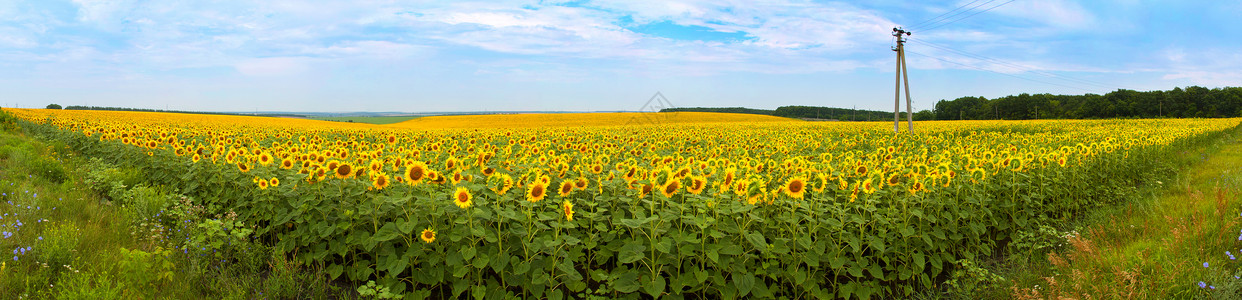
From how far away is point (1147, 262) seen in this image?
14.4ft

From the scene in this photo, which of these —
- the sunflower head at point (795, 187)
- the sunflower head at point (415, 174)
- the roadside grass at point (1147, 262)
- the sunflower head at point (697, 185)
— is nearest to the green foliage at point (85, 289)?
the sunflower head at point (415, 174)

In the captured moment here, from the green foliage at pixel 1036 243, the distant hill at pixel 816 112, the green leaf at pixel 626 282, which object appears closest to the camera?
the green leaf at pixel 626 282

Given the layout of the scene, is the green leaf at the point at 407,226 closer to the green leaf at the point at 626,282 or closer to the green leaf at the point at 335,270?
the green leaf at the point at 335,270

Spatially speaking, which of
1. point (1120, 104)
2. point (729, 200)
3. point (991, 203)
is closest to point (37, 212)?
point (729, 200)

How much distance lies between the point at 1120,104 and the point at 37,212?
362 ft

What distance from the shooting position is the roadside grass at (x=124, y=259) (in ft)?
13.5

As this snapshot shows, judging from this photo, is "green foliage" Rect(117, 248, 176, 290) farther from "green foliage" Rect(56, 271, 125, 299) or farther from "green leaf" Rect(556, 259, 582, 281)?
"green leaf" Rect(556, 259, 582, 281)

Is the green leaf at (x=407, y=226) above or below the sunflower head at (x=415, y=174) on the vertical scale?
below

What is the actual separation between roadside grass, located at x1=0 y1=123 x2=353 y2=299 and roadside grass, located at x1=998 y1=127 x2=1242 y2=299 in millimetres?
5536

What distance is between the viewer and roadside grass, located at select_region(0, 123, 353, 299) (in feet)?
13.5

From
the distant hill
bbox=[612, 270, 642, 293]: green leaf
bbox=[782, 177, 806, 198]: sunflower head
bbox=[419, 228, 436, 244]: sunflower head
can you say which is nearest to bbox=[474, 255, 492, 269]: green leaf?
bbox=[419, 228, 436, 244]: sunflower head

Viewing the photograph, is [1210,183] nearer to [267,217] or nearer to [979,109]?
[267,217]

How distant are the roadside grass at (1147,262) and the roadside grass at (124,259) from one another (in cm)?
554

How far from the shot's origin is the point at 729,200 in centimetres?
471
